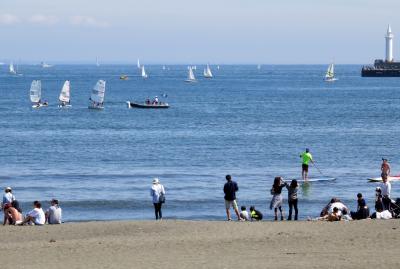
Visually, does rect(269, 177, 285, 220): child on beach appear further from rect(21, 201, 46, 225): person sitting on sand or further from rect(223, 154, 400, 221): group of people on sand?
rect(21, 201, 46, 225): person sitting on sand

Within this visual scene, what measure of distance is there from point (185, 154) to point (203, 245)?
32509 millimetres

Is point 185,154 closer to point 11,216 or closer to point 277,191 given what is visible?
point 277,191

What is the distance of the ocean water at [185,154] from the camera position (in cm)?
3456

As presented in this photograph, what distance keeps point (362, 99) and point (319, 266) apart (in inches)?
4173

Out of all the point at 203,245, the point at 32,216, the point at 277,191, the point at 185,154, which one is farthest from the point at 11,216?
the point at 185,154

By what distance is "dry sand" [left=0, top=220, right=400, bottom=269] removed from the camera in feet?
62.8

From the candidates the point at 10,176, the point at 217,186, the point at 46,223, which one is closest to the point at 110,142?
the point at 10,176

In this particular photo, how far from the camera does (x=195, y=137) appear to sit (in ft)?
218

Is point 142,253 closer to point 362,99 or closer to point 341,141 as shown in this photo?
point 341,141

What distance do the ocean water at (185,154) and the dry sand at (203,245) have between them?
6421mm

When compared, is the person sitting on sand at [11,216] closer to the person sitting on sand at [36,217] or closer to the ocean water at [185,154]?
the person sitting on sand at [36,217]

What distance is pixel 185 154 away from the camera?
176 ft

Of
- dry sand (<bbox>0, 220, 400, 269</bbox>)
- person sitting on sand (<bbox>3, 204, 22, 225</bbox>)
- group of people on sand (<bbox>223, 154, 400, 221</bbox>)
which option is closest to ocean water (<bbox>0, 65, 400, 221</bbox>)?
group of people on sand (<bbox>223, 154, 400, 221</bbox>)

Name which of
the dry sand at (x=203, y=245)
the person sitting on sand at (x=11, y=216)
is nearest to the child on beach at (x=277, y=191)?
the dry sand at (x=203, y=245)
